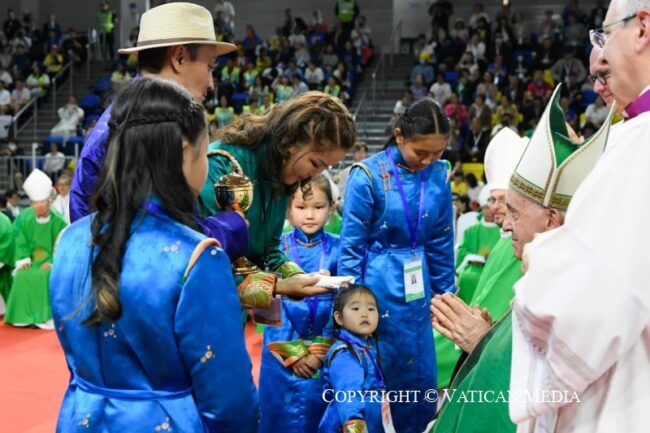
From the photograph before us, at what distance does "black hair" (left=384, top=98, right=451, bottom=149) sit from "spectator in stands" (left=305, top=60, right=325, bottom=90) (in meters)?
12.7

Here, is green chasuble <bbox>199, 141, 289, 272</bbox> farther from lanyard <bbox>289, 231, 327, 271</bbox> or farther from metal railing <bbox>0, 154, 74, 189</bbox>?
metal railing <bbox>0, 154, 74, 189</bbox>

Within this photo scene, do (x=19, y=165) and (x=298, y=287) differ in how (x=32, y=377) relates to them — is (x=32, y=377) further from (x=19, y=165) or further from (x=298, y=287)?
(x=19, y=165)

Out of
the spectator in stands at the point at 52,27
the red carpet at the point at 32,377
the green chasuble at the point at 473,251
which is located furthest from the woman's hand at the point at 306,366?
the spectator in stands at the point at 52,27

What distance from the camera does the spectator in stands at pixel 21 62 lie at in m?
19.1

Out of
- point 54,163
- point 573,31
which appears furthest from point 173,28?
point 573,31

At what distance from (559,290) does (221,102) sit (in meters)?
14.8

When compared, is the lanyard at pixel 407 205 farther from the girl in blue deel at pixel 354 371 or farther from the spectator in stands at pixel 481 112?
the spectator in stands at pixel 481 112

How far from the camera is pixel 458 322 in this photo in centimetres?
233

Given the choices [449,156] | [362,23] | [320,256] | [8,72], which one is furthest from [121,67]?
[320,256]

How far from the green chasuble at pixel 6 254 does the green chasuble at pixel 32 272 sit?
87 millimetres

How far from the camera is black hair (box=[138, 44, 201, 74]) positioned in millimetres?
2604

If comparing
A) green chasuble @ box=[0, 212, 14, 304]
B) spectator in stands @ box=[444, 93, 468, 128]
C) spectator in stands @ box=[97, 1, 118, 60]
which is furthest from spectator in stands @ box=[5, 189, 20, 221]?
Answer: spectator in stands @ box=[97, 1, 118, 60]

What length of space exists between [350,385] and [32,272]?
6.37 m

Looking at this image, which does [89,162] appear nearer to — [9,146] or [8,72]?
[9,146]
